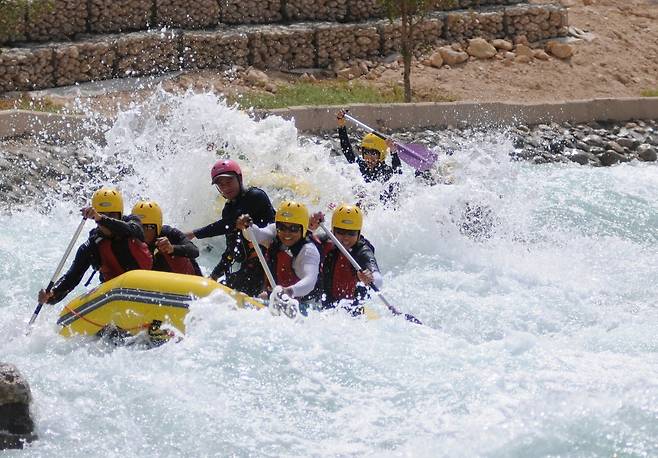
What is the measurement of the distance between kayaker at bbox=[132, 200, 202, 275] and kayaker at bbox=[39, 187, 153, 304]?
16 centimetres

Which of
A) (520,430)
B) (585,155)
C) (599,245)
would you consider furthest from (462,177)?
(520,430)

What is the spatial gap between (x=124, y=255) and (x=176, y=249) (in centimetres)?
37

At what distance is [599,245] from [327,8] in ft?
27.4

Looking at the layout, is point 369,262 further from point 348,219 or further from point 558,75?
point 558,75

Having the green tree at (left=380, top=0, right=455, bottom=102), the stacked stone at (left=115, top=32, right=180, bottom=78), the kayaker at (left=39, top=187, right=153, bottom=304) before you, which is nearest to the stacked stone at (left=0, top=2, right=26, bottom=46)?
the stacked stone at (left=115, top=32, right=180, bottom=78)

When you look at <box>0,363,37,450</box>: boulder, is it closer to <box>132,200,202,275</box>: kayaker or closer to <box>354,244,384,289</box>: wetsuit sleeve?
<box>132,200,202,275</box>: kayaker

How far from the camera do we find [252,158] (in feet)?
42.0

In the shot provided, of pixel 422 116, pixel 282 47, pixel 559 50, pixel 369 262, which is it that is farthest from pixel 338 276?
pixel 559 50

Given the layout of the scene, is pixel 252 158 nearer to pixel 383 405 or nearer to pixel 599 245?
pixel 599 245

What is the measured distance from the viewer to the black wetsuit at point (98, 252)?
847 cm

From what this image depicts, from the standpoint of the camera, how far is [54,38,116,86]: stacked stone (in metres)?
17.3

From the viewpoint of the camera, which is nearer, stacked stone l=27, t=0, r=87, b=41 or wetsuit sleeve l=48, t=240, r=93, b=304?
wetsuit sleeve l=48, t=240, r=93, b=304

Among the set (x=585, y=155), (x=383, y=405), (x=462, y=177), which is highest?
(x=383, y=405)

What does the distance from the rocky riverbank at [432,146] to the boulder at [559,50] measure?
2813 millimetres
